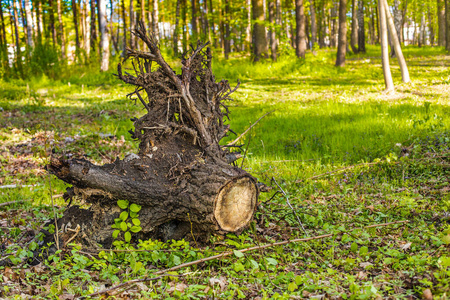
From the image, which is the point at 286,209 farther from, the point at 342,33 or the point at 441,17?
the point at 441,17

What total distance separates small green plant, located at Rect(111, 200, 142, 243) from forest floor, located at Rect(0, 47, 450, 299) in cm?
12

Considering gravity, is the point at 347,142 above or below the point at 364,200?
above

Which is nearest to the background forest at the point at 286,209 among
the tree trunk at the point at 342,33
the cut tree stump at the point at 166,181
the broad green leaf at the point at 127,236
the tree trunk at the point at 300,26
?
the broad green leaf at the point at 127,236

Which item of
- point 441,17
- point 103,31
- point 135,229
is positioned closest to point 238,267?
point 135,229

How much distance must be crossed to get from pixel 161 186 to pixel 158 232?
1.68 feet

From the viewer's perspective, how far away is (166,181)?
3.59 meters

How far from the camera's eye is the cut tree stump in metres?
3.39

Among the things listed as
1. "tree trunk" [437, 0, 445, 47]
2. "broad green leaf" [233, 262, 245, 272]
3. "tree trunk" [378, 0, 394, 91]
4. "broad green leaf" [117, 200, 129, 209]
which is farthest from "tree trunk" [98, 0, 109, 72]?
"tree trunk" [437, 0, 445, 47]

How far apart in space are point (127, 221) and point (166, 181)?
1.80 ft

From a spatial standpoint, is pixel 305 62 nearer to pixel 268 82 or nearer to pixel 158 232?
pixel 268 82

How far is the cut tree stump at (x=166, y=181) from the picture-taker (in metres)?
3.39

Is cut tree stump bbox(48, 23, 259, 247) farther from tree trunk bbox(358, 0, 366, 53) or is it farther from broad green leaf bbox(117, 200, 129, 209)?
tree trunk bbox(358, 0, 366, 53)

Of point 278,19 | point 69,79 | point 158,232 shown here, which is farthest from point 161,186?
point 278,19

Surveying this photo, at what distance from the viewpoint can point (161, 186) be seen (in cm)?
352
